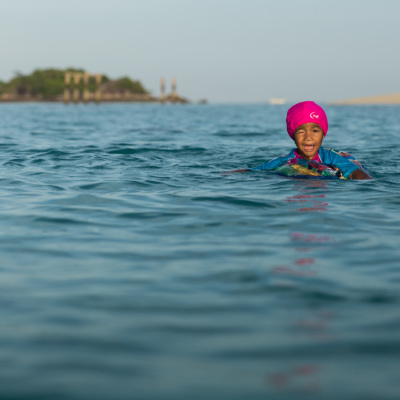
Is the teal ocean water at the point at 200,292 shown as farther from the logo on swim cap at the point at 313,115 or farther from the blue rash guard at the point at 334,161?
the logo on swim cap at the point at 313,115

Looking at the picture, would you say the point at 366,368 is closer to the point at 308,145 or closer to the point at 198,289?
the point at 198,289

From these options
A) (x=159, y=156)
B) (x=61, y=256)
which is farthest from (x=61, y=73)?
(x=61, y=256)

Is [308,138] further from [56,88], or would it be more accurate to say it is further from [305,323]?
[56,88]

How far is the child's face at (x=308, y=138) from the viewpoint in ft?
26.5

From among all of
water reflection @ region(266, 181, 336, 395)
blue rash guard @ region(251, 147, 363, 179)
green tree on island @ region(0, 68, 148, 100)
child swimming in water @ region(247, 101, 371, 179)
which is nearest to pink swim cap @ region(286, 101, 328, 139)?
child swimming in water @ region(247, 101, 371, 179)

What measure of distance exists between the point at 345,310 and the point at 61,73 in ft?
364

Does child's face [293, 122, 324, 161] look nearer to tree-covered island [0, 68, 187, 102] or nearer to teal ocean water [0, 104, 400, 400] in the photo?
teal ocean water [0, 104, 400, 400]

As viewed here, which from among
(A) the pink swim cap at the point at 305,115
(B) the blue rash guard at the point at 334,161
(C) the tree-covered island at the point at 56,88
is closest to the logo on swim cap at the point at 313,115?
(A) the pink swim cap at the point at 305,115

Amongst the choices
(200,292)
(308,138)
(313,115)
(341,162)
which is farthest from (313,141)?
(200,292)

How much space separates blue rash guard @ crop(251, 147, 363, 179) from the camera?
26.5ft

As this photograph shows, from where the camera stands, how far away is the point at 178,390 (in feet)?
7.77

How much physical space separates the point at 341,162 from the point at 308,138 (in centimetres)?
53

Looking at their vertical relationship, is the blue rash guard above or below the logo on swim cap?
below

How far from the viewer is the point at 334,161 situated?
818cm
